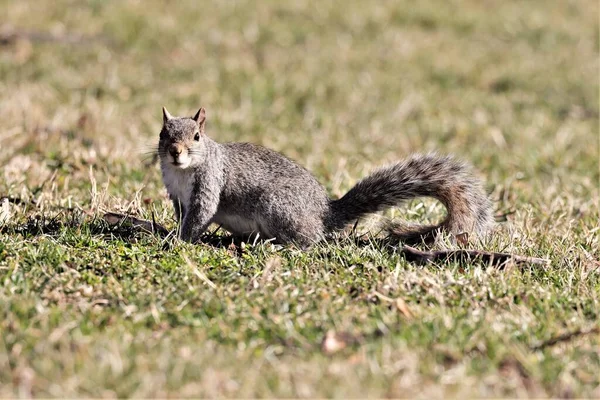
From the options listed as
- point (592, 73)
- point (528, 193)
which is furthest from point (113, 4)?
point (528, 193)

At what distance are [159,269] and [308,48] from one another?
726 cm

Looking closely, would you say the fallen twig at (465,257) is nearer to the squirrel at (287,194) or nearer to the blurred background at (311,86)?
the squirrel at (287,194)

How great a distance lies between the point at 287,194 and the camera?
463 centimetres

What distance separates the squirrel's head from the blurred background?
121 cm

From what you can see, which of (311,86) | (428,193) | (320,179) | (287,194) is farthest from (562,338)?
(311,86)

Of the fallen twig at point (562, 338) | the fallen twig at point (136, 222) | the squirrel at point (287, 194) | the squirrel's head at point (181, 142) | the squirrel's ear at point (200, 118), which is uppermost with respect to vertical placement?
the squirrel's ear at point (200, 118)

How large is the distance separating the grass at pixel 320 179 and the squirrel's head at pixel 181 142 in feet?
1.41

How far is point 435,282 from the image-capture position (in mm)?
3871

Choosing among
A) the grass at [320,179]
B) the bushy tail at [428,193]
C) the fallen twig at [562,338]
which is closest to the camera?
the grass at [320,179]

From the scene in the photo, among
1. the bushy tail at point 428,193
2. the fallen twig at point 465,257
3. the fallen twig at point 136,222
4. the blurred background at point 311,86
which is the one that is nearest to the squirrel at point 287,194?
the bushy tail at point 428,193

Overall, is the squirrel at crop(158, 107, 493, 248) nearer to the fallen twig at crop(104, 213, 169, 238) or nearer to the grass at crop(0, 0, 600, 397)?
the fallen twig at crop(104, 213, 169, 238)

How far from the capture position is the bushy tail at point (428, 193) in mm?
4645

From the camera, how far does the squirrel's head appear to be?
4.28 metres

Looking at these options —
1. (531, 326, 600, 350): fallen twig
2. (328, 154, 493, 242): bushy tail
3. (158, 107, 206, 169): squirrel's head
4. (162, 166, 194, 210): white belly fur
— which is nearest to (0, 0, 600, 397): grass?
(531, 326, 600, 350): fallen twig
